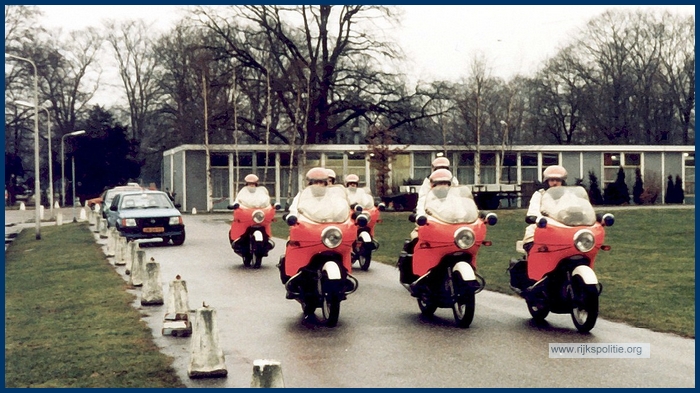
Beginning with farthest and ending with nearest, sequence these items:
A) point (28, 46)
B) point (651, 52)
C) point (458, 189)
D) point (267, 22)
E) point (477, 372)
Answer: point (267, 22)
point (651, 52)
point (28, 46)
point (458, 189)
point (477, 372)

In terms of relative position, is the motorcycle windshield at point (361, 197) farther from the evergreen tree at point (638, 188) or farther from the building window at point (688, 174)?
the building window at point (688, 174)

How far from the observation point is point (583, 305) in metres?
9.41

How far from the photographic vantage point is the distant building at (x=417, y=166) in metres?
39.3

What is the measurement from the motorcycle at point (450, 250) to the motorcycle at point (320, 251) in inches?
32.5

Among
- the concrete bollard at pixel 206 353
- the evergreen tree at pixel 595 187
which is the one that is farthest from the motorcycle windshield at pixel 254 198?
the evergreen tree at pixel 595 187

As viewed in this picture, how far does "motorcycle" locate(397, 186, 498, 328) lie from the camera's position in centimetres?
1011

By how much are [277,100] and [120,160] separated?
398 inches

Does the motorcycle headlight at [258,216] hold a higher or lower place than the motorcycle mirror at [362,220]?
lower

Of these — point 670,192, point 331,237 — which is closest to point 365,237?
point 331,237

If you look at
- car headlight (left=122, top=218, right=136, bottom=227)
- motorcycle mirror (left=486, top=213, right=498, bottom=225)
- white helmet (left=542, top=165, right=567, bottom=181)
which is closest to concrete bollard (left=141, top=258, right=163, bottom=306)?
motorcycle mirror (left=486, top=213, right=498, bottom=225)

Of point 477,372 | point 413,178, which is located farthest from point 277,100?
point 477,372

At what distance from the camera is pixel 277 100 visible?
52875mm

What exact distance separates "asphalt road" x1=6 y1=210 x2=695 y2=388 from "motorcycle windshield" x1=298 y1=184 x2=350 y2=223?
121 centimetres

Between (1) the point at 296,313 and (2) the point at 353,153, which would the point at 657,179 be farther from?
(1) the point at 296,313
